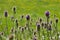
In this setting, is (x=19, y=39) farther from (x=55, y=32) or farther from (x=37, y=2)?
(x=37, y=2)

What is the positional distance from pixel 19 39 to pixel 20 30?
0.28m

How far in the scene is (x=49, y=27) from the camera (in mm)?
6996

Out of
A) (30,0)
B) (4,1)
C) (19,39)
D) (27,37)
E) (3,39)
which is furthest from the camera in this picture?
(30,0)

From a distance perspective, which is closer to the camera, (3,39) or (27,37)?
(3,39)

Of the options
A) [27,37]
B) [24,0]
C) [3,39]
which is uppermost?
[3,39]

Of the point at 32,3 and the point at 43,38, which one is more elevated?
the point at 43,38

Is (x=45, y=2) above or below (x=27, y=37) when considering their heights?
below

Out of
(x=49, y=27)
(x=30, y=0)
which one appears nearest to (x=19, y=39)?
(x=49, y=27)

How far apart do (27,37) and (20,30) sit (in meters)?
0.38

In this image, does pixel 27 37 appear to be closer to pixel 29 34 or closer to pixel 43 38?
pixel 29 34

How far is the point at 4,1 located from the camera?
37062mm

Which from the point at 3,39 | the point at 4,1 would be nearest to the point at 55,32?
the point at 3,39

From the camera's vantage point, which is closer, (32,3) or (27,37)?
(27,37)

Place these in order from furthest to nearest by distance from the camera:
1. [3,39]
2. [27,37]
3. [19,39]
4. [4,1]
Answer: [4,1], [27,37], [19,39], [3,39]
